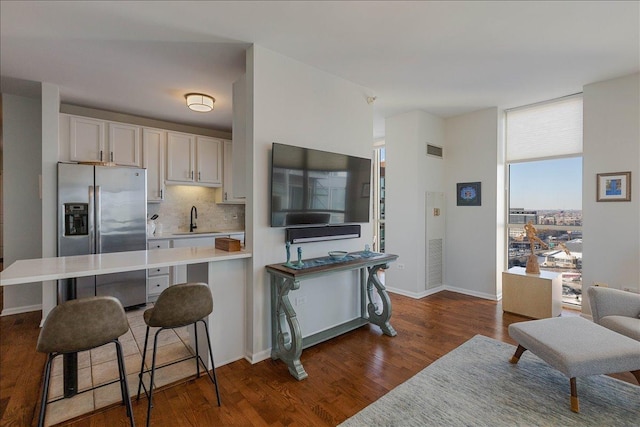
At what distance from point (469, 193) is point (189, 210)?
15.4 feet

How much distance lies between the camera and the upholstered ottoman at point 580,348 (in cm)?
200

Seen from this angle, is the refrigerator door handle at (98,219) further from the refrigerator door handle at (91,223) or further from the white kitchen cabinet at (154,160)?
the white kitchen cabinet at (154,160)

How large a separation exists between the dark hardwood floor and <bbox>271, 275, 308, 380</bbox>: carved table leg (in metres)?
0.09

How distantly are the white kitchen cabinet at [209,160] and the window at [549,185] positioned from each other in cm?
471

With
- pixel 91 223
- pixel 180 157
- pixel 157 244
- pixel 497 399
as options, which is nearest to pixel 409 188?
pixel 497 399

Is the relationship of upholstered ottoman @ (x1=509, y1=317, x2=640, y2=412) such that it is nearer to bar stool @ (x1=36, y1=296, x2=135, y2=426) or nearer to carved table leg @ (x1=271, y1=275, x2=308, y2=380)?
carved table leg @ (x1=271, y1=275, x2=308, y2=380)

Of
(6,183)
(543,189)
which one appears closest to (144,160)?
(6,183)

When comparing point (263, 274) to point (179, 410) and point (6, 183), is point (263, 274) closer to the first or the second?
point (179, 410)

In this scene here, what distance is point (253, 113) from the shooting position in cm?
269

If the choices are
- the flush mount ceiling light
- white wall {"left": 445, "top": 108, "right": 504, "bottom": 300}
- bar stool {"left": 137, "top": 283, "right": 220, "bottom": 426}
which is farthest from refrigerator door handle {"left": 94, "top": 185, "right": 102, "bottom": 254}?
white wall {"left": 445, "top": 108, "right": 504, "bottom": 300}

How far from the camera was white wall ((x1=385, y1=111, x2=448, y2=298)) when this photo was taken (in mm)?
4531

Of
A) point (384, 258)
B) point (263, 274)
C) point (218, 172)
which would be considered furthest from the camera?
point (218, 172)

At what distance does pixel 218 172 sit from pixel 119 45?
272 centimetres

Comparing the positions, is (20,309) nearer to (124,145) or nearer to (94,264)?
(124,145)
